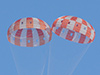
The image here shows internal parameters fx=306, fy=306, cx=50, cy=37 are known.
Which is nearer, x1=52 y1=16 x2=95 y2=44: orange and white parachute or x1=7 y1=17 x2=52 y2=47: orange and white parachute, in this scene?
x1=52 y1=16 x2=95 y2=44: orange and white parachute

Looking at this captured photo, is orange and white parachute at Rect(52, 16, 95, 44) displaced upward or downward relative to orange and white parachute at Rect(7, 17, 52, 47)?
upward

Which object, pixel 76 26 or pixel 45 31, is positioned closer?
pixel 76 26

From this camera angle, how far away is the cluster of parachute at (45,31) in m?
20.5

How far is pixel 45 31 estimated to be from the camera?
22.5m

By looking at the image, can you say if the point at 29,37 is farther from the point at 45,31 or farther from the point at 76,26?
the point at 76,26

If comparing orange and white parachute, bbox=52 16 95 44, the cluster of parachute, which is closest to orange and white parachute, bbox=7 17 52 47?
the cluster of parachute

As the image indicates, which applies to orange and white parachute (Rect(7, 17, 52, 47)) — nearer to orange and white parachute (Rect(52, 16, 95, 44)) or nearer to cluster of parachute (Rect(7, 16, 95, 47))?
cluster of parachute (Rect(7, 16, 95, 47))

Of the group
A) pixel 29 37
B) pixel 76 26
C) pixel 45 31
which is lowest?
pixel 29 37

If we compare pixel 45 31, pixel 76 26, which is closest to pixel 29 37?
pixel 45 31

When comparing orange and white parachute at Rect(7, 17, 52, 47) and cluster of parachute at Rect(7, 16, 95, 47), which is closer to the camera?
cluster of parachute at Rect(7, 16, 95, 47)

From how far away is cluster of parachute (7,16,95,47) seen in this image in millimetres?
20500

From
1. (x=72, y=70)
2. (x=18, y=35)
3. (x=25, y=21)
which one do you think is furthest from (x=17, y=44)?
(x=72, y=70)

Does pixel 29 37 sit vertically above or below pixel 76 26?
below

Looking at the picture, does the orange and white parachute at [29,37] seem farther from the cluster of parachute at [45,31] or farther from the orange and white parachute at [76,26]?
the orange and white parachute at [76,26]
